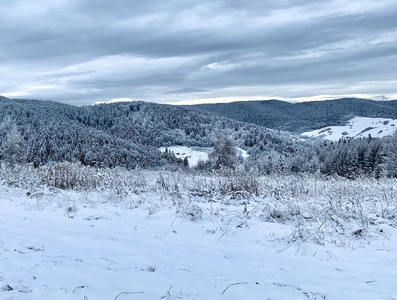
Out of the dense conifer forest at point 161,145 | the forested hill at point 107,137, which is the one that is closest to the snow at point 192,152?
the dense conifer forest at point 161,145

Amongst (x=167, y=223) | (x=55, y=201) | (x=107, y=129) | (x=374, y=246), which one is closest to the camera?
(x=374, y=246)

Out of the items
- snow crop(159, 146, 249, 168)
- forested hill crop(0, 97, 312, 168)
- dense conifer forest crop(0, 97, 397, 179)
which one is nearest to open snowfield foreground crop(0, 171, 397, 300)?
dense conifer forest crop(0, 97, 397, 179)

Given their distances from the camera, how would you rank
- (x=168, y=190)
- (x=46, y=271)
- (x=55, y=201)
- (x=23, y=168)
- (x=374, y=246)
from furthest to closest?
(x=23, y=168) < (x=168, y=190) < (x=55, y=201) < (x=374, y=246) < (x=46, y=271)

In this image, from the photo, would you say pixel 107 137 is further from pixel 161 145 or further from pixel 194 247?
pixel 194 247

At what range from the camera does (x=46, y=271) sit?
12.0ft

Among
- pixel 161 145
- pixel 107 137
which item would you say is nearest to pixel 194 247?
pixel 107 137

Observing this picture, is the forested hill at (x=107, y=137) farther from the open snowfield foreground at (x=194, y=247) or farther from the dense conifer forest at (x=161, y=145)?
the open snowfield foreground at (x=194, y=247)

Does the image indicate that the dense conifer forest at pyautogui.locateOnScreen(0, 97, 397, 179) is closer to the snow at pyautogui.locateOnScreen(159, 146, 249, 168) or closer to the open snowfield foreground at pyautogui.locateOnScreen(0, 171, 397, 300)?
the open snowfield foreground at pyautogui.locateOnScreen(0, 171, 397, 300)

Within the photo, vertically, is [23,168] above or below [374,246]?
above

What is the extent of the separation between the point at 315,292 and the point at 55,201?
617 centimetres

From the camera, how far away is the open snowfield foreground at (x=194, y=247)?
11.2 feet

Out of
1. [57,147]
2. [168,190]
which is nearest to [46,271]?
[168,190]

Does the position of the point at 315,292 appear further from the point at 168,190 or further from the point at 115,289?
the point at 168,190

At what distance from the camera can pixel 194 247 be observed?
475cm
